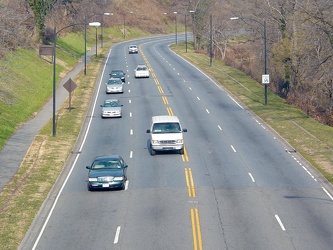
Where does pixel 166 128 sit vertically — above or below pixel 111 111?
below

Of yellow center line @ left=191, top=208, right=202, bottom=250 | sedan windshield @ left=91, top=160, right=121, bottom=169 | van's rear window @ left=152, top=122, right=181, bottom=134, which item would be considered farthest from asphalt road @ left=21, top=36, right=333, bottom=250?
van's rear window @ left=152, top=122, right=181, bottom=134

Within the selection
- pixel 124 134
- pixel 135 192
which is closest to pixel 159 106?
pixel 124 134

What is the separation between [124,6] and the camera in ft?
530

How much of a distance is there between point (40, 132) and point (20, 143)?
131 inches

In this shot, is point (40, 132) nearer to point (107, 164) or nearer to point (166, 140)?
point (166, 140)

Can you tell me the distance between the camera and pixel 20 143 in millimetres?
40156

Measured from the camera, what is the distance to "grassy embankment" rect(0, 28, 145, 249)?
25281 millimetres

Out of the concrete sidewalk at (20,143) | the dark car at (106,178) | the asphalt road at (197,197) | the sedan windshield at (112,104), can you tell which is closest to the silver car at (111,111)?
the sedan windshield at (112,104)

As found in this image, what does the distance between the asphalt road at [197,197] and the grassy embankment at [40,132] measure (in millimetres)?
727

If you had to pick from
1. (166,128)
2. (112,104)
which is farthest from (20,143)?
(112,104)

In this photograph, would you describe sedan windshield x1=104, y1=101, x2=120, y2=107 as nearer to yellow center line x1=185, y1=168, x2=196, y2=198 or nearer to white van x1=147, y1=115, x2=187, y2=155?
white van x1=147, y1=115, x2=187, y2=155

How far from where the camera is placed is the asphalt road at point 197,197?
21766mm

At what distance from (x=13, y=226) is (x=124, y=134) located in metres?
20.1

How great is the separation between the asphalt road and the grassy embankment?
73cm
